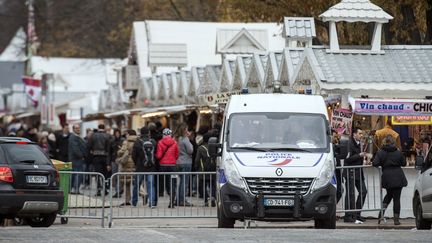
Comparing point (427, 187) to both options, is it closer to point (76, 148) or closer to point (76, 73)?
point (76, 148)

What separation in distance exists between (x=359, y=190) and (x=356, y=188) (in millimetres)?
121

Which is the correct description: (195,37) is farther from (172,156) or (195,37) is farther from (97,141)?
(172,156)

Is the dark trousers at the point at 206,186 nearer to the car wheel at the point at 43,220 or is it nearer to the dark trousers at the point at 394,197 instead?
the car wheel at the point at 43,220

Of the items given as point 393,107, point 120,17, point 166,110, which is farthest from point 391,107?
point 120,17

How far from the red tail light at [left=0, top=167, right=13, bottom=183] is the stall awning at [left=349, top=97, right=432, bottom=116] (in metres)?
6.89

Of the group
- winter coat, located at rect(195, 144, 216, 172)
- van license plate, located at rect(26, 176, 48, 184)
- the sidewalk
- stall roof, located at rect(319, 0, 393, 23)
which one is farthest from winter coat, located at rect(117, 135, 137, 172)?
van license plate, located at rect(26, 176, 48, 184)

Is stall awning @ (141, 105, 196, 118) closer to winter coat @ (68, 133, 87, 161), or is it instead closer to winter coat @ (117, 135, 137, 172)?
winter coat @ (68, 133, 87, 161)

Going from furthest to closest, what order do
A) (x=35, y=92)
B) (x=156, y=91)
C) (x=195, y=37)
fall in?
(x=35, y=92)
(x=195, y=37)
(x=156, y=91)

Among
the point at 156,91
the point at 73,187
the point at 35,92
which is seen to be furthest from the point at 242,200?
the point at 35,92

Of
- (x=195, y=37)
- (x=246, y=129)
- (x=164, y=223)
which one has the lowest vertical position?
(x=164, y=223)

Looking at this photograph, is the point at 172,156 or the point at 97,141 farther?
the point at 97,141

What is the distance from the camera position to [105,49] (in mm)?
74875

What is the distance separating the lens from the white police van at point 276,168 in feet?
63.4

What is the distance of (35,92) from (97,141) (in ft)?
72.5
